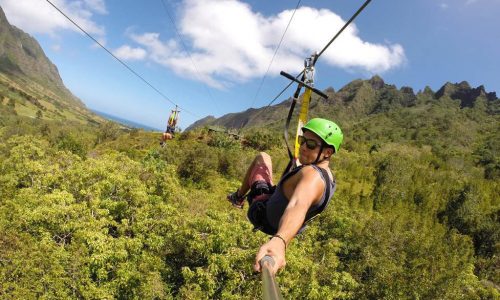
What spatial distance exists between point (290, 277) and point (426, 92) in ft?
471

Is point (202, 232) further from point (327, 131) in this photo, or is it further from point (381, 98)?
point (381, 98)

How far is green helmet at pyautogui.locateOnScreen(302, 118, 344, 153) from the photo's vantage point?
12.3 ft

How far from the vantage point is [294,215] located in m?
2.56

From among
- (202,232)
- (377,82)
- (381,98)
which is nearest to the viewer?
(202,232)

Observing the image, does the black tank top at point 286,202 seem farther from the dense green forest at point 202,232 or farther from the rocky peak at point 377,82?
the rocky peak at point 377,82

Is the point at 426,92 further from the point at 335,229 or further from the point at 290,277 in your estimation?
the point at 290,277

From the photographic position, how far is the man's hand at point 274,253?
79.7 inches

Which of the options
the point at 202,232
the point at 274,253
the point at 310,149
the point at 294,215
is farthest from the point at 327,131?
the point at 202,232

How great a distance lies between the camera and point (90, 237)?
17766 millimetres

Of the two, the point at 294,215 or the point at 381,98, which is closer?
Result: the point at 294,215

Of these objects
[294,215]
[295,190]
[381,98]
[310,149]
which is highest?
[381,98]

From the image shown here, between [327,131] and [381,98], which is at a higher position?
[381,98]

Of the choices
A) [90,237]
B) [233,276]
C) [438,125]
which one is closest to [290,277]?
[233,276]

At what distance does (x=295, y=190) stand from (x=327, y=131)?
3.80 ft
